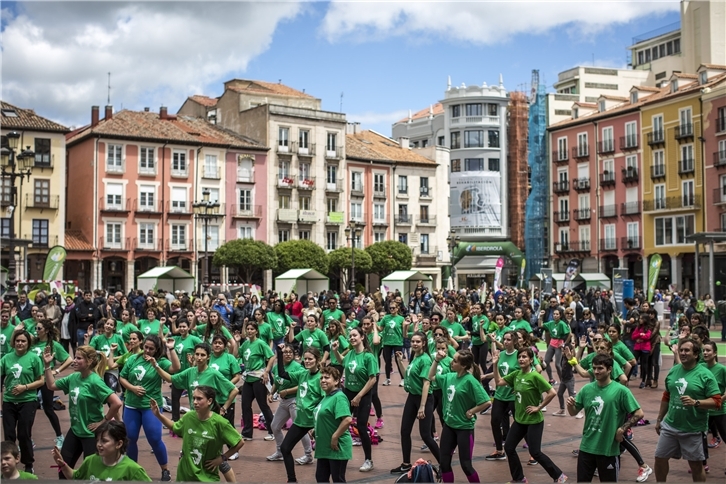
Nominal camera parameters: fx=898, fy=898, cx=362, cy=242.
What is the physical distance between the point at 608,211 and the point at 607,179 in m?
2.19

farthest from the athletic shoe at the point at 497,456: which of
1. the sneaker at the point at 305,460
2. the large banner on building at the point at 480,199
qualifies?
the large banner on building at the point at 480,199

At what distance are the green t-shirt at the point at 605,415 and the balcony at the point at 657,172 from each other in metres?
52.1

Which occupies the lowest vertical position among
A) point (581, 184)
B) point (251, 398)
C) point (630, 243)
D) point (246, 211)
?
point (251, 398)

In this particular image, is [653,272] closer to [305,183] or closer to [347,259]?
[347,259]

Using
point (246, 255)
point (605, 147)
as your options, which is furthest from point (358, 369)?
point (605, 147)

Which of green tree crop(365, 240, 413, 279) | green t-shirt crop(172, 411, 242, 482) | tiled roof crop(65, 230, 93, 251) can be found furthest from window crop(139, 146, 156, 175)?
green t-shirt crop(172, 411, 242, 482)

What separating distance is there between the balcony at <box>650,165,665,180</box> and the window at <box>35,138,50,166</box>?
37.8 metres

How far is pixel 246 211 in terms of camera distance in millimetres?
60625

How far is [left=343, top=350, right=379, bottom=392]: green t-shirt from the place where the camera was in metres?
11.1

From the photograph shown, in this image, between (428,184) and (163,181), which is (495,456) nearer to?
(163,181)

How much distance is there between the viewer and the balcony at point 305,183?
6253 centimetres

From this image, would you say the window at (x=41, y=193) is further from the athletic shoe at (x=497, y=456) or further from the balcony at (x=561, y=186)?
the athletic shoe at (x=497, y=456)

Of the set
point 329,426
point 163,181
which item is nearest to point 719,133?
point 163,181

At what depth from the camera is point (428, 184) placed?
70.0 metres
